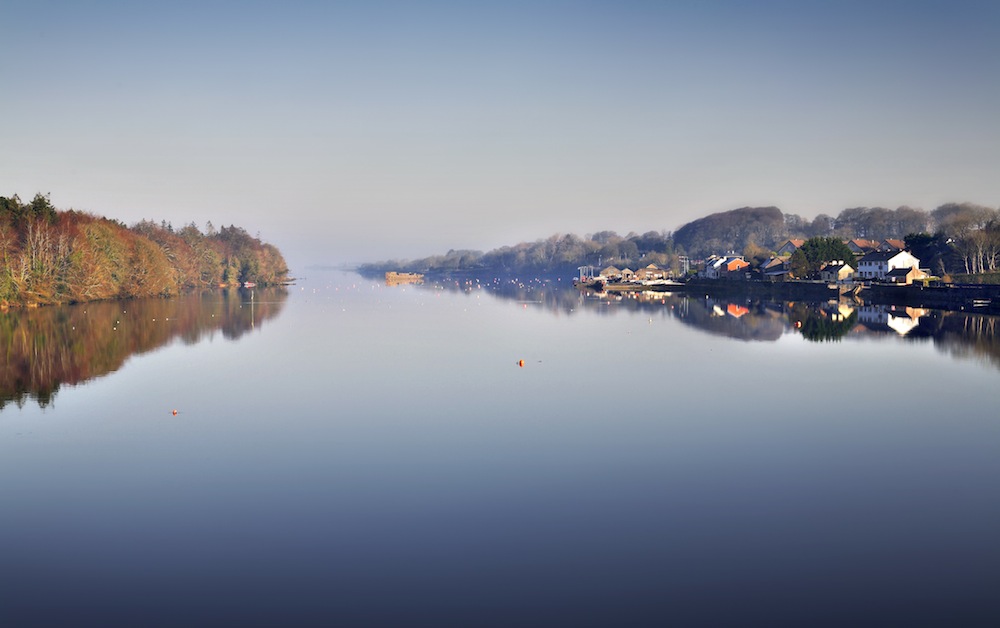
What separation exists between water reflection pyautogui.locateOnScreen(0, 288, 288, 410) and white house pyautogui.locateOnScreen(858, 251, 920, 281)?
64.2m

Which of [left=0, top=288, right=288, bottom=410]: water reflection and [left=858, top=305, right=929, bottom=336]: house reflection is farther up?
[left=0, top=288, right=288, bottom=410]: water reflection

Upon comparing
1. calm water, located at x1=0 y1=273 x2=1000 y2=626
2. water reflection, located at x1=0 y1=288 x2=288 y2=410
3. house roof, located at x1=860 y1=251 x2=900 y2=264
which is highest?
house roof, located at x1=860 y1=251 x2=900 y2=264

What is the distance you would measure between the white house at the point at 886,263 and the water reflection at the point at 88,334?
64.2 metres

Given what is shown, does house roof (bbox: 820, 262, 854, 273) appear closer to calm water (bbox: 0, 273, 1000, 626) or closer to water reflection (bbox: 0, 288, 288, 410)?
calm water (bbox: 0, 273, 1000, 626)

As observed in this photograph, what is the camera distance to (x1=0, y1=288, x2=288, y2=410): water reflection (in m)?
23.8

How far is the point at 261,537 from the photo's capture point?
1030 cm

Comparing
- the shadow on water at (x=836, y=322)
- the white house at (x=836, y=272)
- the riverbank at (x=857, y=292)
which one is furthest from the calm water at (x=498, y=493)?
the white house at (x=836, y=272)

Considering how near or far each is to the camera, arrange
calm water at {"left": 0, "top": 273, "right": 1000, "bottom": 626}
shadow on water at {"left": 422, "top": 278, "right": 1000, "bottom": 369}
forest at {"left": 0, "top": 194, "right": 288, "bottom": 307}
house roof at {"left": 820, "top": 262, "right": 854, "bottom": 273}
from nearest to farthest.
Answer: calm water at {"left": 0, "top": 273, "right": 1000, "bottom": 626}
shadow on water at {"left": 422, "top": 278, "right": 1000, "bottom": 369}
forest at {"left": 0, "top": 194, "right": 288, "bottom": 307}
house roof at {"left": 820, "top": 262, "right": 854, "bottom": 273}

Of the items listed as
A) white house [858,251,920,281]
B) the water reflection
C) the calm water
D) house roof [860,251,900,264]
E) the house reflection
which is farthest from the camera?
house roof [860,251,900,264]

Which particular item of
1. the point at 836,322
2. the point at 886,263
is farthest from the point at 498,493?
the point at 886,263

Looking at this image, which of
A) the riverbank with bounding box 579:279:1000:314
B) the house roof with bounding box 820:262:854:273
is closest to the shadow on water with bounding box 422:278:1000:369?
the riverbank with bounding box 579:279:1000:314

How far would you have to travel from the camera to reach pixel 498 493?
12.3 metres

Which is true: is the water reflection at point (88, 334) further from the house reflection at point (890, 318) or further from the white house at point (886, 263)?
the white house at point (886, 263)

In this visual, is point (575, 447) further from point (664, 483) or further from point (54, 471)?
point (54, 471)
